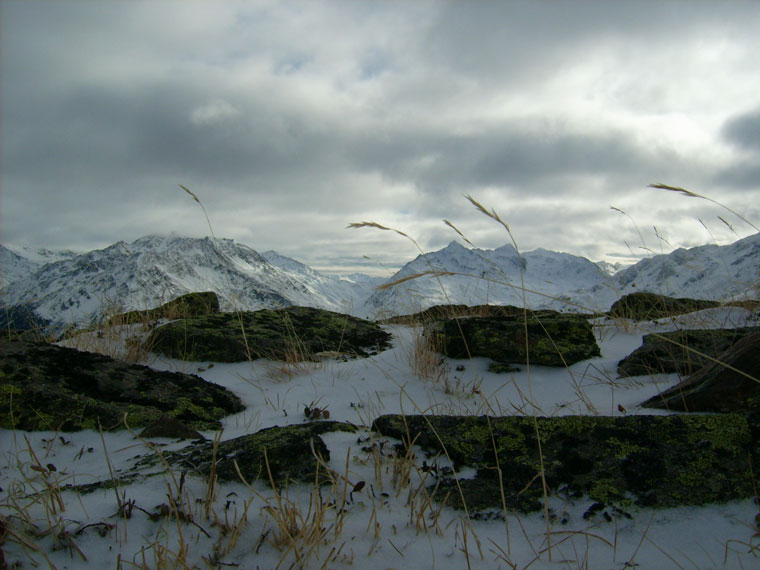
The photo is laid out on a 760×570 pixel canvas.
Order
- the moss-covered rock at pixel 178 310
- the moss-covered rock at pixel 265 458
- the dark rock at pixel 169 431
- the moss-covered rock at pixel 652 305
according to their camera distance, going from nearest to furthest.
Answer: the moss-covered rock at pixel 265 458, the dark rock at pixel 169 431, the moss-covered rock at pixel 178 310, the moss-covered rock at pixel 652 305

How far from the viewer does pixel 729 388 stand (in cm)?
242

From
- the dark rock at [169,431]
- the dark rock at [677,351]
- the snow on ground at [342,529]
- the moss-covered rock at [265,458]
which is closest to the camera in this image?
the snow on ground at [342,529]

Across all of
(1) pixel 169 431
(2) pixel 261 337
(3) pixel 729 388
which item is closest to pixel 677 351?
(3) pixel 729 388

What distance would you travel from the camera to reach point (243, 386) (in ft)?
15.9

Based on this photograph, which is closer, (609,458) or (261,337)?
(609,458)

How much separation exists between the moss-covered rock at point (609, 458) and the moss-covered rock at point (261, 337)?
10.4 feet

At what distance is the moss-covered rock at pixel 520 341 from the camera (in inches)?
184

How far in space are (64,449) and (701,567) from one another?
344cm

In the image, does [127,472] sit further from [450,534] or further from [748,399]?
[748,399]

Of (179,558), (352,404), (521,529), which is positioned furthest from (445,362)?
(179,558)

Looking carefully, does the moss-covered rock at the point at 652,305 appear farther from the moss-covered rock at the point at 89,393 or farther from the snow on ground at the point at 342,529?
the moss-covered rock at the point at 89,393

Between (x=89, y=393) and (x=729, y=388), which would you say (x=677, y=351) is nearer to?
(x=729, y=388)

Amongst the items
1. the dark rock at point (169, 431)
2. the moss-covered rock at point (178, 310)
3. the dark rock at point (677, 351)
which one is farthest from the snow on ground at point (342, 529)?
the moss-covered rock at point (178, 310)

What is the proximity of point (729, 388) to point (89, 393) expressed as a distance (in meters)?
4.68
